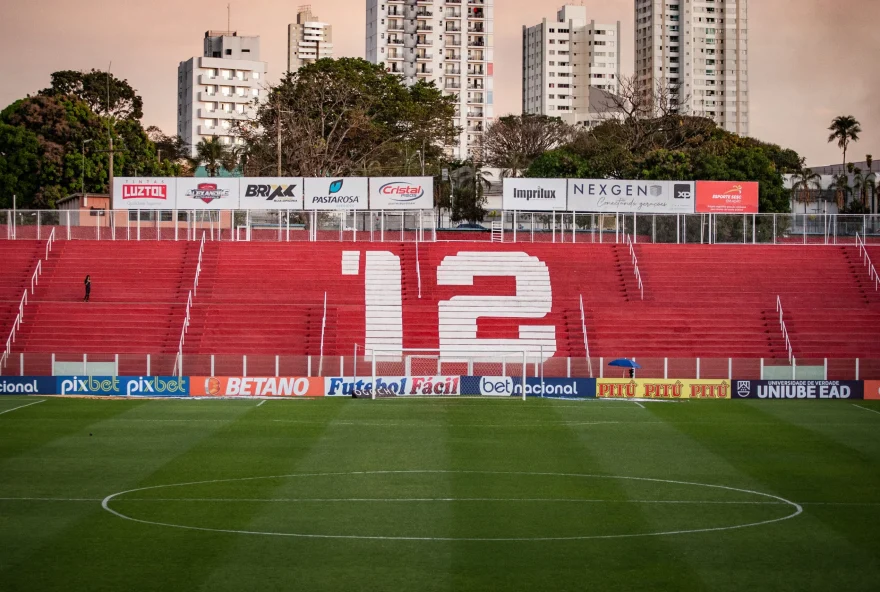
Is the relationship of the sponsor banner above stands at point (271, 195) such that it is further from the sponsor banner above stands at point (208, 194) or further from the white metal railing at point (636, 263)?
the white metal railing at point (636, 263)

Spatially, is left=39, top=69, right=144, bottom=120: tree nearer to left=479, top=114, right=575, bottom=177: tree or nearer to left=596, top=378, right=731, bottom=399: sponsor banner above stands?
left=479, top=114, right=575, bottom=177: tree

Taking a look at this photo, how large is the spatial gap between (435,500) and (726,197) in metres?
46.3

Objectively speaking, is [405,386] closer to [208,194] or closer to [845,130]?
[208,194]

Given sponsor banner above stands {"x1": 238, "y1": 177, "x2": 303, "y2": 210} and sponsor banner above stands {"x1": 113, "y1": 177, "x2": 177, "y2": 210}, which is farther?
sponsor banner above stands {"x1": 238, "y1": 177, "x2": 303, "y2": 210}

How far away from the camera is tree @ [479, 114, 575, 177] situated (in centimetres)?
14000

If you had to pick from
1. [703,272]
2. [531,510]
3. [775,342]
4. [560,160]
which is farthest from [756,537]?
[560,160]

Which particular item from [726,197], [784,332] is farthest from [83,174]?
[784,332]

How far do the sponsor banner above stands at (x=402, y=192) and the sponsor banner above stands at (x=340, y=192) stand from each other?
55cm

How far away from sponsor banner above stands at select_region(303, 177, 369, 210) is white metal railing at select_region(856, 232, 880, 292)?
2723 centimetres

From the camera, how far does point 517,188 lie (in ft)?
214

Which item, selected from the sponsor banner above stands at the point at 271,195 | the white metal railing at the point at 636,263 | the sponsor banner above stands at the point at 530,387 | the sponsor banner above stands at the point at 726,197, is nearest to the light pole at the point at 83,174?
the sponsor banner above stands at the point at 271,195

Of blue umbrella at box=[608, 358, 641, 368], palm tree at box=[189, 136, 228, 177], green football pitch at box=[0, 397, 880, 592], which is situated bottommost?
green football pitch at box=[0, 397, 880, 592]

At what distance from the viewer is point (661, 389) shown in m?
44.4

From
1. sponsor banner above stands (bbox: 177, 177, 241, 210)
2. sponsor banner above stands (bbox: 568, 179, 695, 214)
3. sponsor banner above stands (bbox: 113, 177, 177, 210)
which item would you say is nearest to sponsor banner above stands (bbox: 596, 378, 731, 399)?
sponsor banner above stands (bbox: 568, 179, 695, 214)
